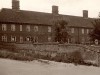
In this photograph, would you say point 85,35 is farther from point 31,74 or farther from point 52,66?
point 31,74

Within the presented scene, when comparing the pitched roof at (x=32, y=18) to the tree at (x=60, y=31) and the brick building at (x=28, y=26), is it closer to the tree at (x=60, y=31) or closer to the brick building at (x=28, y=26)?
the brick building at (x=28, y=26)

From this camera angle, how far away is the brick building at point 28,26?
6081 centimetres

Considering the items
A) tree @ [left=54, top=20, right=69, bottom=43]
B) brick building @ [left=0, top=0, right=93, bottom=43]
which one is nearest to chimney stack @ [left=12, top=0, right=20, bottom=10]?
brick building @ [left=0, top=0, right=93, bottom=43]

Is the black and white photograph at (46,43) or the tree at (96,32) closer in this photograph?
the black and white photograph at (46,43)

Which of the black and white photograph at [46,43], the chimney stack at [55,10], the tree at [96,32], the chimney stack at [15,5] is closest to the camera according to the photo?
the black and white photograph at [46,43]

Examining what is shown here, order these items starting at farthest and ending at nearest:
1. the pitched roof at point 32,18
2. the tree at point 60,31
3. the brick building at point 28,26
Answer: the pitched roof at point 32,18, the brick building at point 28,26, the tree at point 60,31

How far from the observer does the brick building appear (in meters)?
60.8

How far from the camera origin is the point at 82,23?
246 ft

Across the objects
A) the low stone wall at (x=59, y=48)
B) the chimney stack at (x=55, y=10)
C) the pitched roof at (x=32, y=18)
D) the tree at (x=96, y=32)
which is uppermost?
the chimney stack at (x=55, y=10)

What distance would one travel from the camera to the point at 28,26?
210 ft

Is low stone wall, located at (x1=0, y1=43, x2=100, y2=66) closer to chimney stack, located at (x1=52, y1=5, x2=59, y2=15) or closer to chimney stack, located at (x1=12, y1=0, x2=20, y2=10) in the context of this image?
chimney stack, located at (x1=12, y1=0, x2=20, y2=10)

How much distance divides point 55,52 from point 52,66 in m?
13.6

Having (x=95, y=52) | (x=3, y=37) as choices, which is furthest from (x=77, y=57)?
(x=3, y=37)

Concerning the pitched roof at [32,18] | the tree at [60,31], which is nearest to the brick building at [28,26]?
the pitched roof at [32,18]
